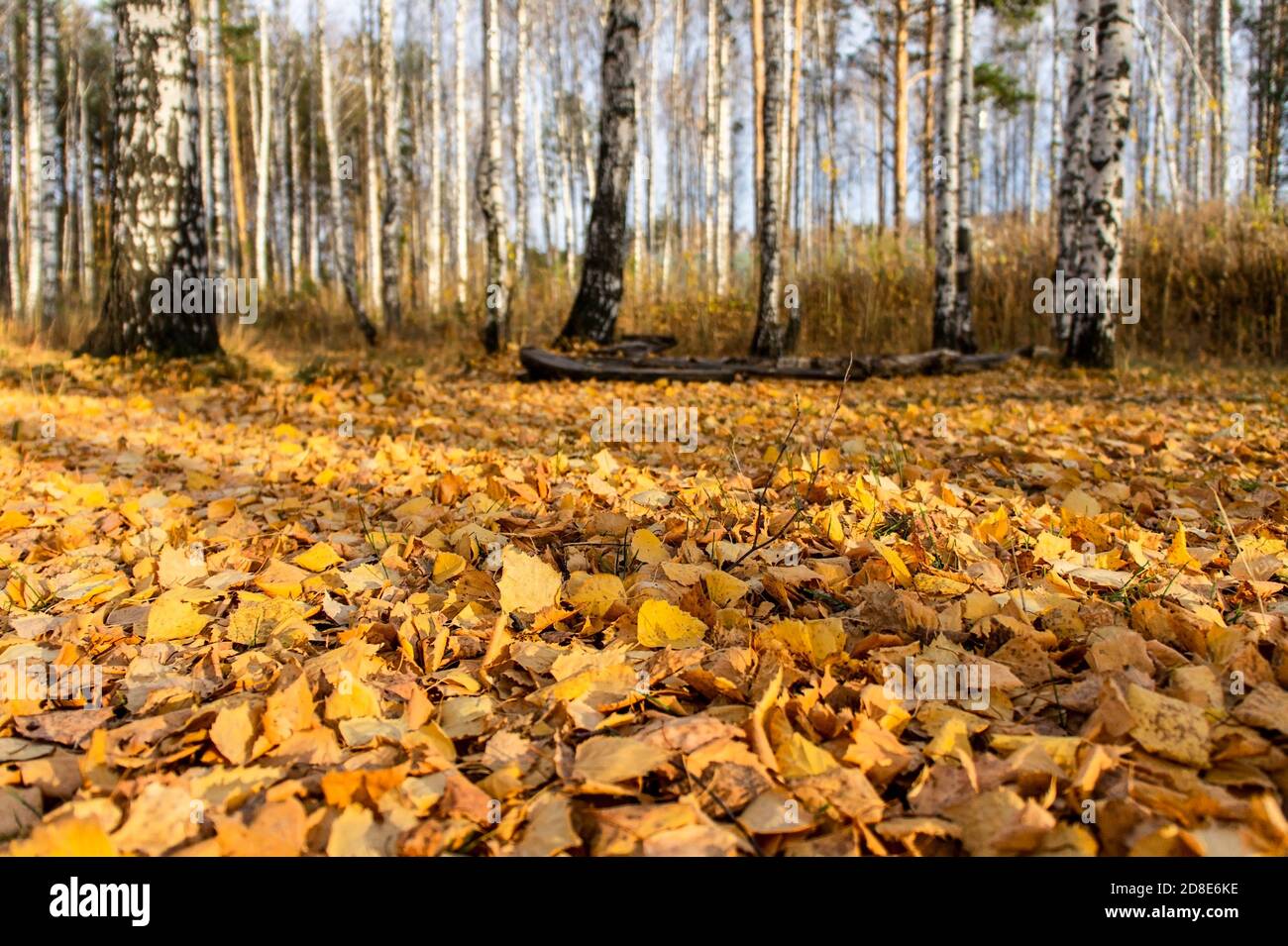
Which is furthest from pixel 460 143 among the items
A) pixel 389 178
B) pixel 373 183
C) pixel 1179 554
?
pixel 1179 554

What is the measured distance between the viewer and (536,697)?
4.02 ft

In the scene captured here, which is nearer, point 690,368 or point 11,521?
point 11,521

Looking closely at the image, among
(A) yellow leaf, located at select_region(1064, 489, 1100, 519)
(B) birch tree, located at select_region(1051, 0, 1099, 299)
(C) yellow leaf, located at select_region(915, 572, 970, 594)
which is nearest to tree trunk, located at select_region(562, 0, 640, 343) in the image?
(B) birch tree, located at select_region(1051, 0, 1099, 299)

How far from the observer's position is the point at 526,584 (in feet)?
5.24

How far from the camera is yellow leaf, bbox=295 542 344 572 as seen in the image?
1.87 meters

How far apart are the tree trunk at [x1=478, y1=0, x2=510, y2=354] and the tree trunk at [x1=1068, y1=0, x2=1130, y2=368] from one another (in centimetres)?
519

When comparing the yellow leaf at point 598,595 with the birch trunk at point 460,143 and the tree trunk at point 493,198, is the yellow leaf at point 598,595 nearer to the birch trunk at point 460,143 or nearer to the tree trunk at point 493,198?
the tree trunk at point 493,198

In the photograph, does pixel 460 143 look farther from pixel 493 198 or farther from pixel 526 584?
pixel 526 584

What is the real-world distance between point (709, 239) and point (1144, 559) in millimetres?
15958

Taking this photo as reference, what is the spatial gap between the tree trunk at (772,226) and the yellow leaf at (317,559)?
622cm

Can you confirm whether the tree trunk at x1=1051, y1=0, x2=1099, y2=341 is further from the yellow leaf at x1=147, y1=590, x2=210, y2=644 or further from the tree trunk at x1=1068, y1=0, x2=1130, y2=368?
the yellow leaf at x1=147, y1=590, x2=210, y2=644

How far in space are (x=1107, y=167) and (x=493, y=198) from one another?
5434mm

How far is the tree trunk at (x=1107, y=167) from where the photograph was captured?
256 inches

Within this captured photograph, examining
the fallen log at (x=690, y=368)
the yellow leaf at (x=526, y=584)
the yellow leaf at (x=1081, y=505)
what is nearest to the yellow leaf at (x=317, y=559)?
the yellow leaf at (x=526, y=584)
